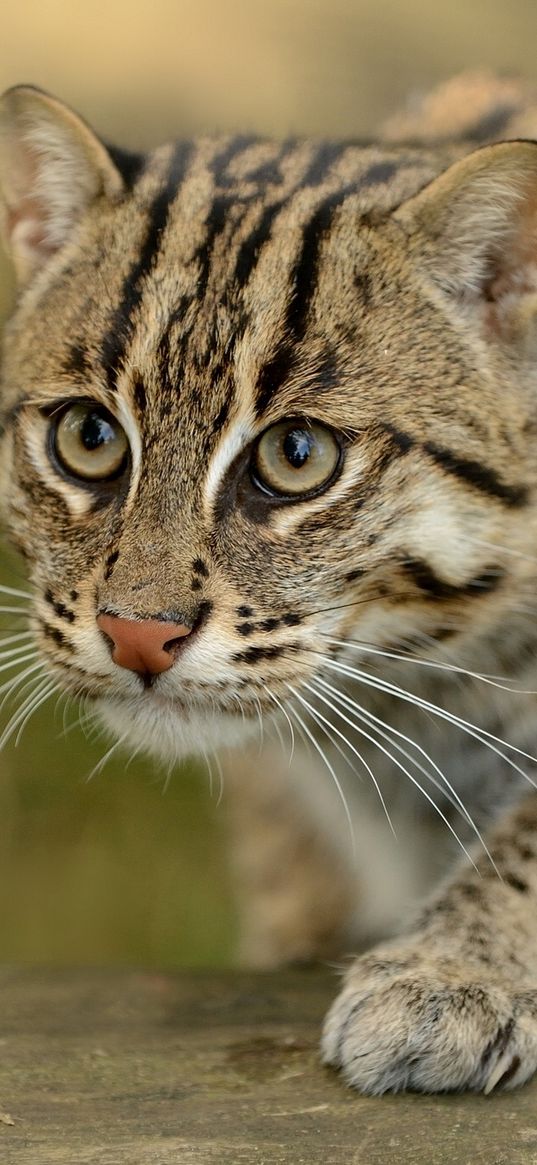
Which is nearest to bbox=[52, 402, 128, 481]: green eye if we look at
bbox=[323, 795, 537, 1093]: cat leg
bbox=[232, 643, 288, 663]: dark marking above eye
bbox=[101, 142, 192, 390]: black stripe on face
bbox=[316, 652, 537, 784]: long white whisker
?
bbox=[101, 142, 192, 390]: black stripe on face

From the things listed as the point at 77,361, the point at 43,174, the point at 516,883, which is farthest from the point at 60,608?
the point at 516,883

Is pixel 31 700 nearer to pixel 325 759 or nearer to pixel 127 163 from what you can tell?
pixel 325 759

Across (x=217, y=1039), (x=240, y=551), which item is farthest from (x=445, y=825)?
(x=240, y=551)

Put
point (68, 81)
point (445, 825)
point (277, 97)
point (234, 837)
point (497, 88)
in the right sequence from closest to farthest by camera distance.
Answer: point (445, 825), point (497, 88), point (234, 837), point (68, 81), point (277, 97)

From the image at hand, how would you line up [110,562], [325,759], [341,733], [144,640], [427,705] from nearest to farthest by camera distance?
[144,640], [110,562], [325,759], [427,705], [341,733]

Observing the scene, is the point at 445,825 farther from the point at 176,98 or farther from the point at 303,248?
the point at 176,98

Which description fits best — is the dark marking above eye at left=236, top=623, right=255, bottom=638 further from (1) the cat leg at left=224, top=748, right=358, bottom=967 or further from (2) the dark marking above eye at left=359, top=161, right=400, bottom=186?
(1) the cat leg at left=224, top=748, right=358, bottom=967
